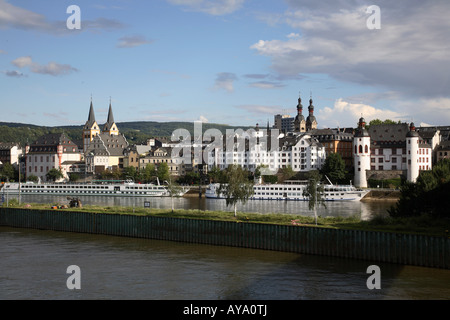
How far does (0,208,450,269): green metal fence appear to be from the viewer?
39.5 metres

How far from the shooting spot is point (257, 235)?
47.7 meters

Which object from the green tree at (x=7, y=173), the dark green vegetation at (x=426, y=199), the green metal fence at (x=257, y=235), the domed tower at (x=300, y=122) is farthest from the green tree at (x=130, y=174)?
the dark green vegetation at (x=426, y=199)

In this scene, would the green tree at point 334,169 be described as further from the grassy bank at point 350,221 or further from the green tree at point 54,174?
the green tree at point 54,174

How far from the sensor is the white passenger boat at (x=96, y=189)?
429 feet

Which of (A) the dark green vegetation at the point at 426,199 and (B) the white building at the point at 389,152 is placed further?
(B) the white building at the point at 389,152

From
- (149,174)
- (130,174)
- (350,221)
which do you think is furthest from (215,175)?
(350,221)

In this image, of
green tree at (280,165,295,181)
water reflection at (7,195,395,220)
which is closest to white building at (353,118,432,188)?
green tree at (280,165,295,181)

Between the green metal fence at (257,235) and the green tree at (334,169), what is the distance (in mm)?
77363

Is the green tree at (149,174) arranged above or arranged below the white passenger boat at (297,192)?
above

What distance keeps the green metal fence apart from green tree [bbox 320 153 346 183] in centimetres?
7736

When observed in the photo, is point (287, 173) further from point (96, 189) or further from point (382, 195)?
point (96, 189)

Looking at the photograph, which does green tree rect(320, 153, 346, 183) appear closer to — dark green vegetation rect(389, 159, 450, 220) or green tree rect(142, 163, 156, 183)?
green tree rect(142, 163, 156, 183)

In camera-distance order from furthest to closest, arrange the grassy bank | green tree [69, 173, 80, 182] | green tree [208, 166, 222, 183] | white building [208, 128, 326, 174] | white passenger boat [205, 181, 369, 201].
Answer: green tree [69, 173, 80, 182] < green tree [208, 166, 222, 183] < white building [208, 128, 326, 174] < white passenger boat [205, 181, 369, 201] < the grassy bank

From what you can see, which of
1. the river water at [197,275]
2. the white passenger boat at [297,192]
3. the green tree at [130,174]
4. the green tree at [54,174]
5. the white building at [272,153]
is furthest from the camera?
the green tree at [54,174]
